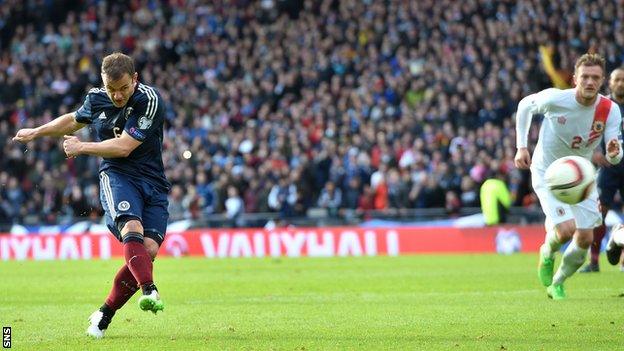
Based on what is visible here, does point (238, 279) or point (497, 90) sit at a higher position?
point (497, 90)

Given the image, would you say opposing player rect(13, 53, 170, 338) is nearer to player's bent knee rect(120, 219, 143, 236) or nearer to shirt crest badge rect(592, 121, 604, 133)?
player's bent knee rect(120, 219, 143, 236)

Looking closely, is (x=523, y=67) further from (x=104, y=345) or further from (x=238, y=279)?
(x=104, y=345)

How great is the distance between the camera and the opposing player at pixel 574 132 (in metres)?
11.5

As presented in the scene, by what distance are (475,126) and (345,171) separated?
327 cm

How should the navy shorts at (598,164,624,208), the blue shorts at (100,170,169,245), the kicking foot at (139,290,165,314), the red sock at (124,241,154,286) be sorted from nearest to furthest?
the kicking foot at (139,290,165,314), the red sock at (124,241,154,286), the blue shorts at (100,170,169,245), the navy shorts at (598,164,624,208)

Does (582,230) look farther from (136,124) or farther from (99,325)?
(99,325)

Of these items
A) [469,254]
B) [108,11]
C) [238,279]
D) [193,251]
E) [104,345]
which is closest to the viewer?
[104,345]

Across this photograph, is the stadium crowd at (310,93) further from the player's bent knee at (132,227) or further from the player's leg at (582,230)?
the player's bent knee at (132,227)

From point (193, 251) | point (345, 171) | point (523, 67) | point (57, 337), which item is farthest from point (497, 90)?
point (57, 337)

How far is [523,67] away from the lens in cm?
2727

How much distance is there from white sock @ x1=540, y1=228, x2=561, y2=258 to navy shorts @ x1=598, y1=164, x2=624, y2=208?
4.13 meters

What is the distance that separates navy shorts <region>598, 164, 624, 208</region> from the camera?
1602 centimetres

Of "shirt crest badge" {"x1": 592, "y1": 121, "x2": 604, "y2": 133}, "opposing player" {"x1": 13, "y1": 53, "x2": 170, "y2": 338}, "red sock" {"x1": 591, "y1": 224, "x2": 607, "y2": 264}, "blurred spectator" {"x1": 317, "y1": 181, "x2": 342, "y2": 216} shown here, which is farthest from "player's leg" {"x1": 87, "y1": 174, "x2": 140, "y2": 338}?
"blurred spectator" {"x1": 317, "y1": 181, "x2": 342, "y2": 216}

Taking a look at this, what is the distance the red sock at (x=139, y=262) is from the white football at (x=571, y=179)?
12.9ft
